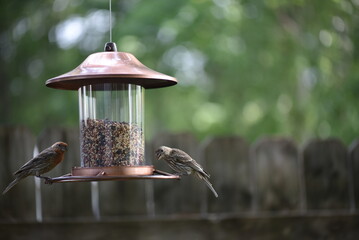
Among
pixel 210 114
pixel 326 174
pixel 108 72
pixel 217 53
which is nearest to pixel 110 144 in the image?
pixel 108 72

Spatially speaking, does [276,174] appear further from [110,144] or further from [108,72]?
[108,72]

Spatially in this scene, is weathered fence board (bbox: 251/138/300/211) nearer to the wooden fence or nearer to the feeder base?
the wooden fence

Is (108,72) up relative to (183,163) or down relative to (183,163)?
up

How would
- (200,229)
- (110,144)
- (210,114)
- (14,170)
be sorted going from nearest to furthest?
1. (110,144)
2. (14,170)
3. (200,229)
4. (210,114)

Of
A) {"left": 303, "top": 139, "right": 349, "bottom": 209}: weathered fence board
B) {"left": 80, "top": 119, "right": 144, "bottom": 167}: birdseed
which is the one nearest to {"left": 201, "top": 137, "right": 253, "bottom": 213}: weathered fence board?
{"left": 303, "top": 139, "right": 349, "bottom": 209}: weathered fence board

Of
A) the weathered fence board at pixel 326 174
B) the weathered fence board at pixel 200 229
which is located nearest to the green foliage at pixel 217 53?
the weathered fence board at pixel 326 174

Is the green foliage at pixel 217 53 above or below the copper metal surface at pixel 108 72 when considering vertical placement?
above

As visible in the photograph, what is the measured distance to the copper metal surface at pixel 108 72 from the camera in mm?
3832

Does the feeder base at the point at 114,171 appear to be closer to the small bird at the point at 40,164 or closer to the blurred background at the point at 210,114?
the small bird at the point at 40,164

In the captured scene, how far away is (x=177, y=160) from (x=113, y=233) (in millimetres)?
1396

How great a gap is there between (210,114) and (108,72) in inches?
326

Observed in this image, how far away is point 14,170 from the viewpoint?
5.73 m

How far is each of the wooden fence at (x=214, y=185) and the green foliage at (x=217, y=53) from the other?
1268 mm


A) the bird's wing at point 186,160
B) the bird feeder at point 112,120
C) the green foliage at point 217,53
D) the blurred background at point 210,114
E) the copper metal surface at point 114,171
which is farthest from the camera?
the green foliage at point 217,53
